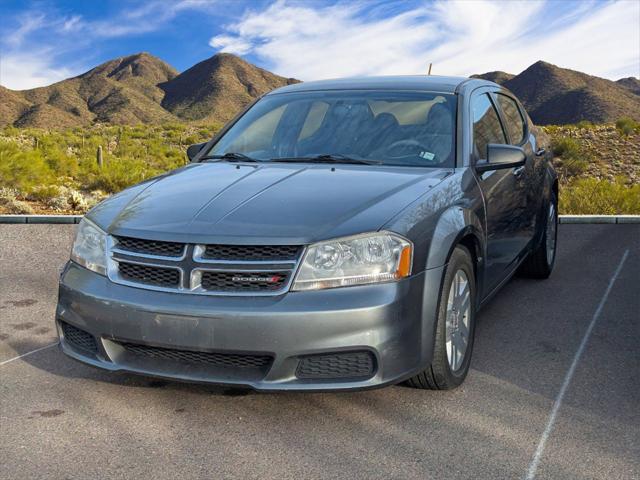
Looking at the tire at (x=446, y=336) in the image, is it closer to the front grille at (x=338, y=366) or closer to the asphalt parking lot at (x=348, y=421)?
the asphalt parking lot at (x=348, y=421)

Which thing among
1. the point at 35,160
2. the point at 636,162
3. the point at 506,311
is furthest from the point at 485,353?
the point at 636,162

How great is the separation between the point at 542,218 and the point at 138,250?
3.74 metres

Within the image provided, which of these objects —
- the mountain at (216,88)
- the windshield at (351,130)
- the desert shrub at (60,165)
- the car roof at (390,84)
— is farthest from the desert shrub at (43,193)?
the mountain at (216,88)

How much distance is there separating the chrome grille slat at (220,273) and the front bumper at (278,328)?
0.14 ft

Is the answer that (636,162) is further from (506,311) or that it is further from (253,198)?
(253,198)

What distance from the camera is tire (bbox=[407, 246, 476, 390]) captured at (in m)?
3.60

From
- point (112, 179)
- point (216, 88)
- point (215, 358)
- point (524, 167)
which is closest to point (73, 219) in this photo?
point (524, 167)

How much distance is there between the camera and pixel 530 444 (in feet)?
10.8

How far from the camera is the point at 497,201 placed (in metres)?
4.68

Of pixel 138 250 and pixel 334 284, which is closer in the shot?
pixel 334 284

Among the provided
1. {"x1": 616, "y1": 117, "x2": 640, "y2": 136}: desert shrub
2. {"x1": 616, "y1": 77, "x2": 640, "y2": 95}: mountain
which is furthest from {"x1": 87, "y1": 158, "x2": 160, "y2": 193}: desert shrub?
{"x1": 616, "y1": 77, "x2": 640, "y2": 95}: mountain

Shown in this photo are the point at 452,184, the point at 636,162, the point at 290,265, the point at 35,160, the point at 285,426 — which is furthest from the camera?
the point at 636,162

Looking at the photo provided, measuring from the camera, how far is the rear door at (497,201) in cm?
452

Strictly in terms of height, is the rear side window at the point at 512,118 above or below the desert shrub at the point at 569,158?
above
